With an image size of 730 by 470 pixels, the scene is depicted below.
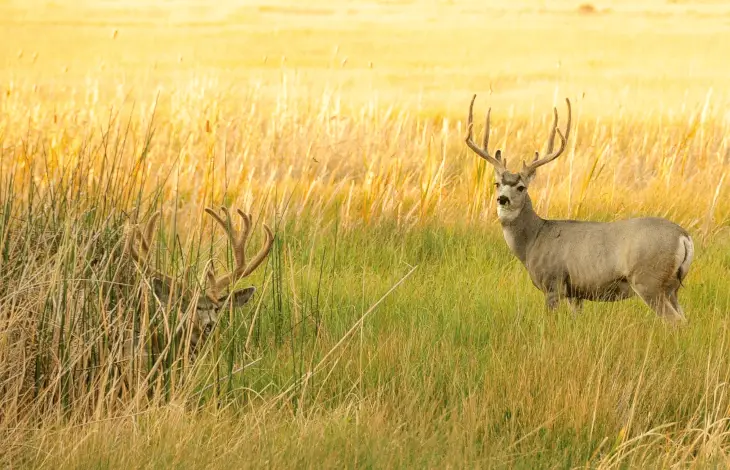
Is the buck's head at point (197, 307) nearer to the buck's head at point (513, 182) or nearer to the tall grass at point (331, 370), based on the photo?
the tall grass at point (331, 370)

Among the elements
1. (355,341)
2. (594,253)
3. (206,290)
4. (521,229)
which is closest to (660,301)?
(594,253)

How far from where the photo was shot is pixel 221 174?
345 inches

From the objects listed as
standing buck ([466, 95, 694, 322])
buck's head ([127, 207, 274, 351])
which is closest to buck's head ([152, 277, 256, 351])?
buck's head ([127, 207, 274, 351])

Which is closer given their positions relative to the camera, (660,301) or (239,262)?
(239,262)

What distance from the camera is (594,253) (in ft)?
19.6

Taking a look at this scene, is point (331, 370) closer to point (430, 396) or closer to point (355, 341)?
point (430, 396)

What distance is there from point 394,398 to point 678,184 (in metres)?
5.54

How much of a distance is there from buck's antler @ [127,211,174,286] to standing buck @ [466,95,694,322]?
6.32 feet

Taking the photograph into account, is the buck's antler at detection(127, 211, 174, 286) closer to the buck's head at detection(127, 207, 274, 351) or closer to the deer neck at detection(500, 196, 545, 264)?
the buck's head at detection(127, 207, 274, 351)

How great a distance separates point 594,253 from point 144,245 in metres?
2.44

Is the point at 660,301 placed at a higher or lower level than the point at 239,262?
lower

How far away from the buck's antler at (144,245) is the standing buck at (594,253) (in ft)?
6.32

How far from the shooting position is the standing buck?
571 cm

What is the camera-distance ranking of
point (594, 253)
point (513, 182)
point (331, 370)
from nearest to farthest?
point (331, 370)
point (594, 253)
point (513, 182)
